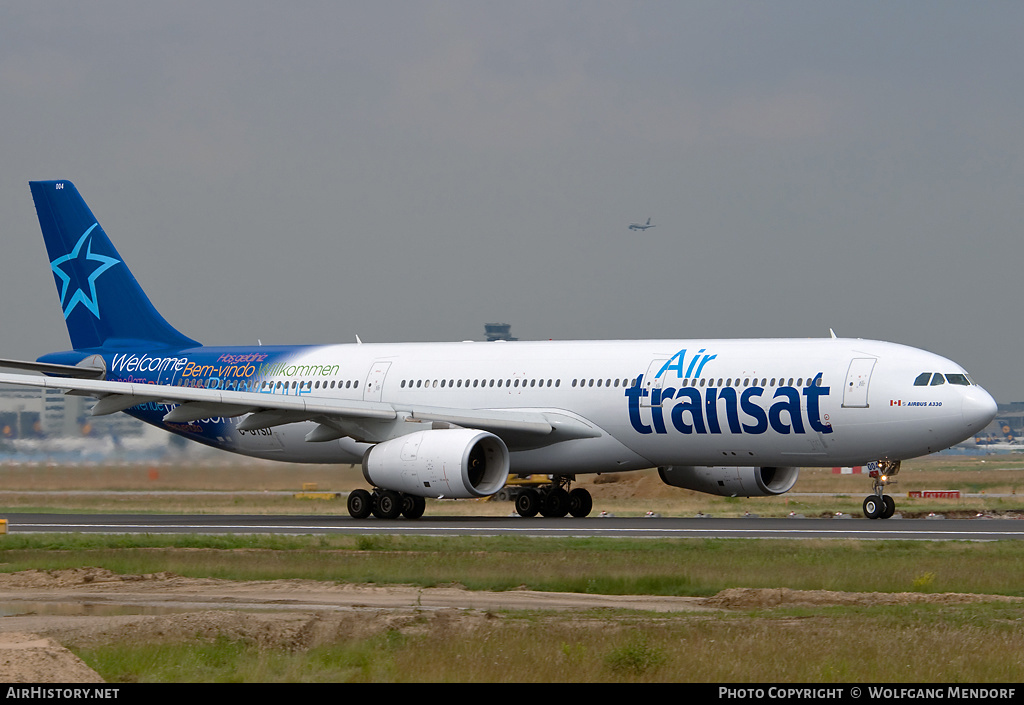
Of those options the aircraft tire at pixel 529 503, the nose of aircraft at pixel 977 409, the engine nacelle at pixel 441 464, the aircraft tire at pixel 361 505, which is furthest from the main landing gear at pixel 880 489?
the aircraft tire at pixel 361 505

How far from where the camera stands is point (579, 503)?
1379 inches

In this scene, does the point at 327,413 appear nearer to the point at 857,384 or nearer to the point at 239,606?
the point at 857,384

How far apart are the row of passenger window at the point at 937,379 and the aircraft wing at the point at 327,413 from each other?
7.19 m

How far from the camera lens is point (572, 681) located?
1072 centimetres

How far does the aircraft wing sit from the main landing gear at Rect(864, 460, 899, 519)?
19.9 feet

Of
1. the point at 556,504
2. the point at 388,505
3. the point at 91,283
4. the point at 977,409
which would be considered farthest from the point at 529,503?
the point at 91,283

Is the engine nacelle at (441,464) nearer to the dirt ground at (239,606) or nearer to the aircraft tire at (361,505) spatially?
the aircraft tire at (361,505)

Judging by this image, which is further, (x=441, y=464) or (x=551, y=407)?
(x=551, y=407)

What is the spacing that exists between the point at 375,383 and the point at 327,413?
13.5 ft

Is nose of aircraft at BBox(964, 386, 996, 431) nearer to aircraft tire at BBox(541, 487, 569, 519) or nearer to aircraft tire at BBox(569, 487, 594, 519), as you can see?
aircraft tire at BBox(569, 487, 594, 519)

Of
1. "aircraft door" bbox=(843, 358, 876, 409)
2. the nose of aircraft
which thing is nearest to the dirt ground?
"aircraft door" bbox=(843, 358, 876, 409)

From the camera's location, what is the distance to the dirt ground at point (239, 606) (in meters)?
12.6

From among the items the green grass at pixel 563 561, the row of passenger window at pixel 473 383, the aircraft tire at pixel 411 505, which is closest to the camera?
the green grass at pixel 563 561
